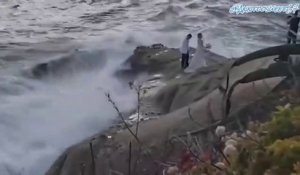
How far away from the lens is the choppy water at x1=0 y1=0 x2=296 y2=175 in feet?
41.5

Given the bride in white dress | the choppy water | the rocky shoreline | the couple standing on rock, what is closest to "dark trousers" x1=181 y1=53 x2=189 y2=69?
the couple standing on rock

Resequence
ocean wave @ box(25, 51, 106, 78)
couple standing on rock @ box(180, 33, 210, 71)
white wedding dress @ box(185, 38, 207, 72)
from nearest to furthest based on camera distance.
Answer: white wedding dress @ box(185, 38, 207, 72) → couple standing on rock @ box(180, 33, 210, 71) → ocean wave @ box(25, 51, 106, 78)

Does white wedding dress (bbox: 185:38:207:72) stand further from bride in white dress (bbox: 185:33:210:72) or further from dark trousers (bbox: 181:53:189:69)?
dark trousers (bbox: 181:53:189:69)

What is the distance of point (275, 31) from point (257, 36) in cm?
92

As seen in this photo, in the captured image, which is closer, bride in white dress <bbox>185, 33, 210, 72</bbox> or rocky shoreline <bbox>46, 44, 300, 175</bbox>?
rocky shoreline <bbox>46, 44, 300, 175</bbox>

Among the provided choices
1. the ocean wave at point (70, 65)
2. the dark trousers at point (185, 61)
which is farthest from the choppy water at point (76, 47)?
the dark trousers at point (185, 61)

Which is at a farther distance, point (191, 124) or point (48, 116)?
point (48, 116)

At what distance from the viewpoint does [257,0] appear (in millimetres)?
26625

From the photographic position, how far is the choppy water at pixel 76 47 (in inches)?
499

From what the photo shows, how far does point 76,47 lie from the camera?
22.4 metres

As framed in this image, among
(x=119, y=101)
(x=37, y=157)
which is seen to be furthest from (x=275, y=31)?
(x=37, y=157)

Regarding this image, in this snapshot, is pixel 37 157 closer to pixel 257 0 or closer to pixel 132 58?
pixel 132 58

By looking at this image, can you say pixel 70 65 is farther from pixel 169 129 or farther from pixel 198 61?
pixel 169 129

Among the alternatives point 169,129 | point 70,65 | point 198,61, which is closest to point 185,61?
point 198,61
